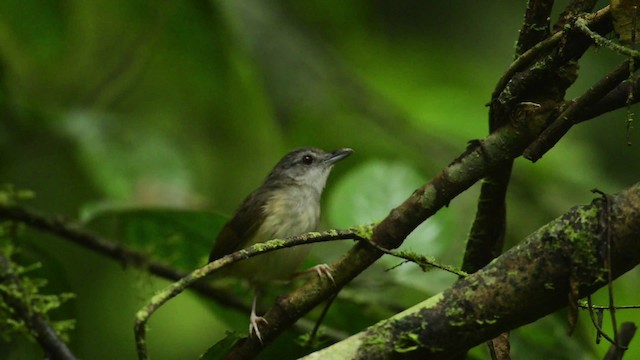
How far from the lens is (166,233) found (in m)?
2.97

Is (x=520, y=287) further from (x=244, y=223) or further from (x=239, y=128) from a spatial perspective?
(x=239, y=128)

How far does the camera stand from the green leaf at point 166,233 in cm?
288

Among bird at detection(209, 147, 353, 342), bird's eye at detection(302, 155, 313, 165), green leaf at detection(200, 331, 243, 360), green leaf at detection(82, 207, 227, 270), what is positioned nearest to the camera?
green leaf at detection(200, 331, 243, 360)

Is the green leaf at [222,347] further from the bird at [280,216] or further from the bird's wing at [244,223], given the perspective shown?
the bird's wing at [244,223]

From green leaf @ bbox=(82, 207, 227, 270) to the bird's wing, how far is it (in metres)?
0.32

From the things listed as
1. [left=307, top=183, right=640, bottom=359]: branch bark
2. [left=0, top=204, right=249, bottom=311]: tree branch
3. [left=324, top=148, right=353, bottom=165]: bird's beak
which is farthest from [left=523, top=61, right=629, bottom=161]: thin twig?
[left=324, top=148, right=353, bottom=165]: bird's beak

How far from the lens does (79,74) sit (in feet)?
14.0

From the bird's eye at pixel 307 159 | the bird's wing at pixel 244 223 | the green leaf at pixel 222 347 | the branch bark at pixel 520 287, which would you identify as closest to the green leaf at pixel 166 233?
the bird's wing at pixel 244 223

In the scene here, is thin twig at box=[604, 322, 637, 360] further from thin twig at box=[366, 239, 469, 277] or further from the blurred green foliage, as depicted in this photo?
the blurred green foliage

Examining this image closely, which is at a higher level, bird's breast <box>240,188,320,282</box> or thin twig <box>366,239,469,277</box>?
bird's breast <box>240,188,320,282</box>

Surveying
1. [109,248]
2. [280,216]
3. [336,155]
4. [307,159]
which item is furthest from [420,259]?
[307,159]

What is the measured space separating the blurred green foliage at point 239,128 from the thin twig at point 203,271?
929mm

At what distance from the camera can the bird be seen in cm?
329

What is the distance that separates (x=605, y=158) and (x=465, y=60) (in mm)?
931
